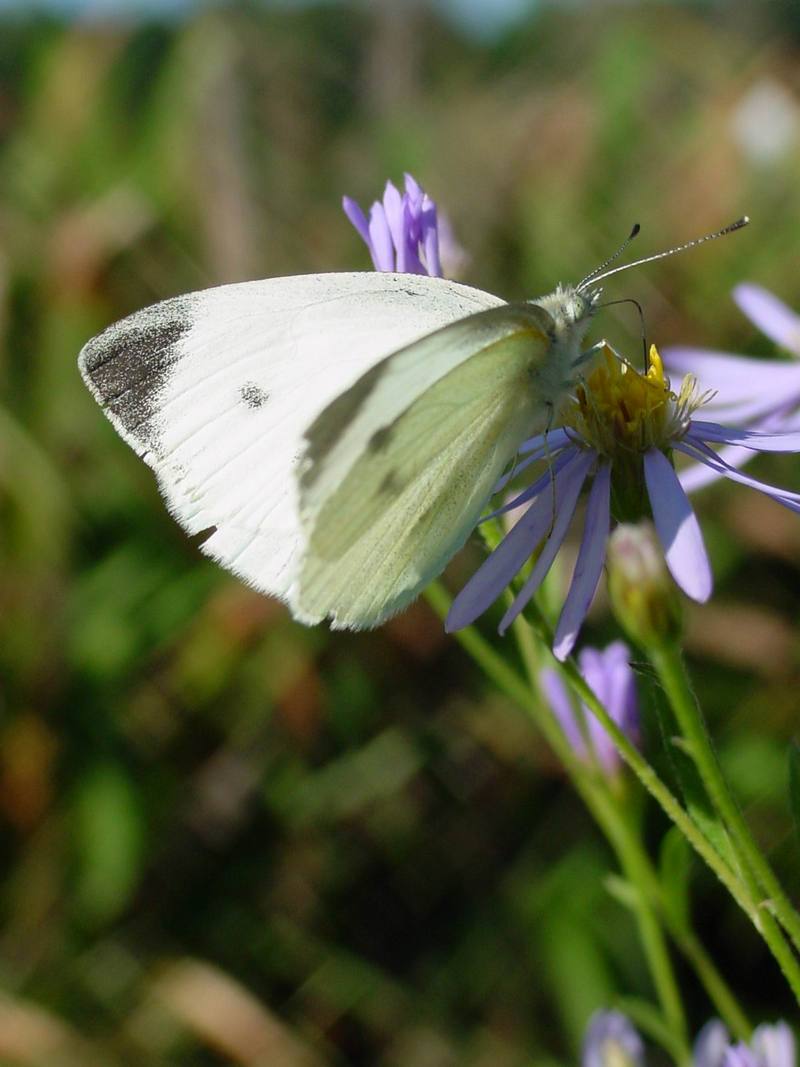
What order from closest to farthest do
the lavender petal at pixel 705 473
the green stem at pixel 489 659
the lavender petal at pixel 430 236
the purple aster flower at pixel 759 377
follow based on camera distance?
the lavender petal at pixel 430 236 → the green stem at pixel 489 659 → the lavender petal at pixel 705 473 → the purple aster flower at pixel 759 377

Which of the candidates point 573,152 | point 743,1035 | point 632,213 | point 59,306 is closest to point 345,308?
point 743,1035

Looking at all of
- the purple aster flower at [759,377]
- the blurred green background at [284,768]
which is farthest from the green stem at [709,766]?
the purple aster flower at [759,377]

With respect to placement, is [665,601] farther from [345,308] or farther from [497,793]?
[497,793]

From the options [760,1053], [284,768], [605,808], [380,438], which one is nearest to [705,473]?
[605,808]

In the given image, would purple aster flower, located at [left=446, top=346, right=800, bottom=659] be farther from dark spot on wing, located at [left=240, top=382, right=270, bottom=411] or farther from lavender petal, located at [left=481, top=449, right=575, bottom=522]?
dark spot on wing, located at [left=240, top=382, right=270, bottom=411]

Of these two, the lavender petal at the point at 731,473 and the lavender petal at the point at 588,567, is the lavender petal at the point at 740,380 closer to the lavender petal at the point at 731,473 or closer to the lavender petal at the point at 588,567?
the lavender petal at the point at 731,473

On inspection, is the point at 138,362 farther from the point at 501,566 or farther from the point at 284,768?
the point at 284,768
